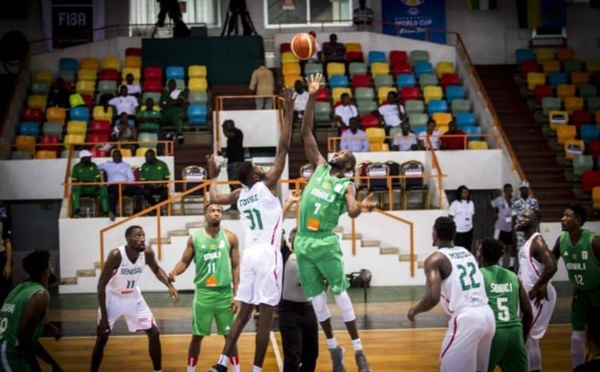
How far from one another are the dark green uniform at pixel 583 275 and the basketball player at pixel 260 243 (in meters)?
3.12

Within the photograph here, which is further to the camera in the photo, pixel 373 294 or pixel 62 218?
pixel 62 218

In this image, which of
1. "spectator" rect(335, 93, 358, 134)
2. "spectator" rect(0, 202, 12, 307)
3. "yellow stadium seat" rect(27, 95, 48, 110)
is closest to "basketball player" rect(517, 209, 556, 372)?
"spectator" rect(0, 202, 12, 307)

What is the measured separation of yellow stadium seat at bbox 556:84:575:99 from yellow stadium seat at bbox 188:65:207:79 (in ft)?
28.0

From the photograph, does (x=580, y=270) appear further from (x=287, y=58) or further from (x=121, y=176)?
(x=287, y=58)

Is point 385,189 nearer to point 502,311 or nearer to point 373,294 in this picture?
point 373,294

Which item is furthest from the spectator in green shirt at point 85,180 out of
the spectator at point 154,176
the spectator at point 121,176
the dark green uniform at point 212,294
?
the dark green uniform at point 212,294

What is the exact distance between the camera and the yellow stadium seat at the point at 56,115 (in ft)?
77.9

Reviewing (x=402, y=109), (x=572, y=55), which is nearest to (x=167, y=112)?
(x=402, y=109)

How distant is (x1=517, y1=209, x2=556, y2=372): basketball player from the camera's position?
34.5 feet

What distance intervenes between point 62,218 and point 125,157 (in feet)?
7.52

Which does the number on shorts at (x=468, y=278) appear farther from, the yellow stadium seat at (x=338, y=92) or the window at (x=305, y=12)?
the window at (x=305, y=12)

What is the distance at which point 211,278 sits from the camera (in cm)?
1112

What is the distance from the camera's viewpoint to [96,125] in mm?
22969

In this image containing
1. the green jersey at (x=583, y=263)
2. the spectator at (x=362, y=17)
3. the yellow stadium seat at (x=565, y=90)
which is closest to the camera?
the green jersey at (x=583, y=263)
